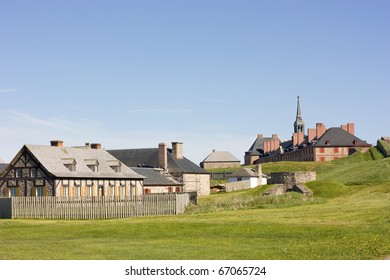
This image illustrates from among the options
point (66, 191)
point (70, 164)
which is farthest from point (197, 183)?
point (66, 191)

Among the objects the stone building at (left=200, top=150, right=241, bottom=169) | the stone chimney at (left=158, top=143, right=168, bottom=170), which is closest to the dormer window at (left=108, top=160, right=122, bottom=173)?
the stone chimney at (left=158, top=143, right=168, bottom=170)

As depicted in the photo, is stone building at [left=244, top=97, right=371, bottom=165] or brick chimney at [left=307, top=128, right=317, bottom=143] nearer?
stone building at [left=244, top=97, right=371, bottom=165]

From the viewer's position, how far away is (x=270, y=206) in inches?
1863

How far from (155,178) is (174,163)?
9.34 meters

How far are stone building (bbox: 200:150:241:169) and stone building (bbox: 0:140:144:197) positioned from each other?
257 feet

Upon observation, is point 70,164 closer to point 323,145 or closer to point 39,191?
point 39,191

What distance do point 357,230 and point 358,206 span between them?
14541 mm

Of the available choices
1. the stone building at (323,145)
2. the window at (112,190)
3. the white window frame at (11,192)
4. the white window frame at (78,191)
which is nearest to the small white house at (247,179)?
the stone building at (323,145)

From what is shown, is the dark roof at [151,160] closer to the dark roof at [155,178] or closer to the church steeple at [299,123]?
the dark roof at [155,178]

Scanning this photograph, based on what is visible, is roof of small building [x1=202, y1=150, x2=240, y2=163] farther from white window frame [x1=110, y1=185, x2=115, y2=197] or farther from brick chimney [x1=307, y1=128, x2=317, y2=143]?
white window frame [x1=110, y1=185, x2=115, y2=197]

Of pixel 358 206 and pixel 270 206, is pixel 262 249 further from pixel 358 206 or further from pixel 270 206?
pixel 270 206

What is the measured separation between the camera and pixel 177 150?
84.5 meters

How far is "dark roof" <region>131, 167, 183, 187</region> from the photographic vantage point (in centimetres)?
7125
